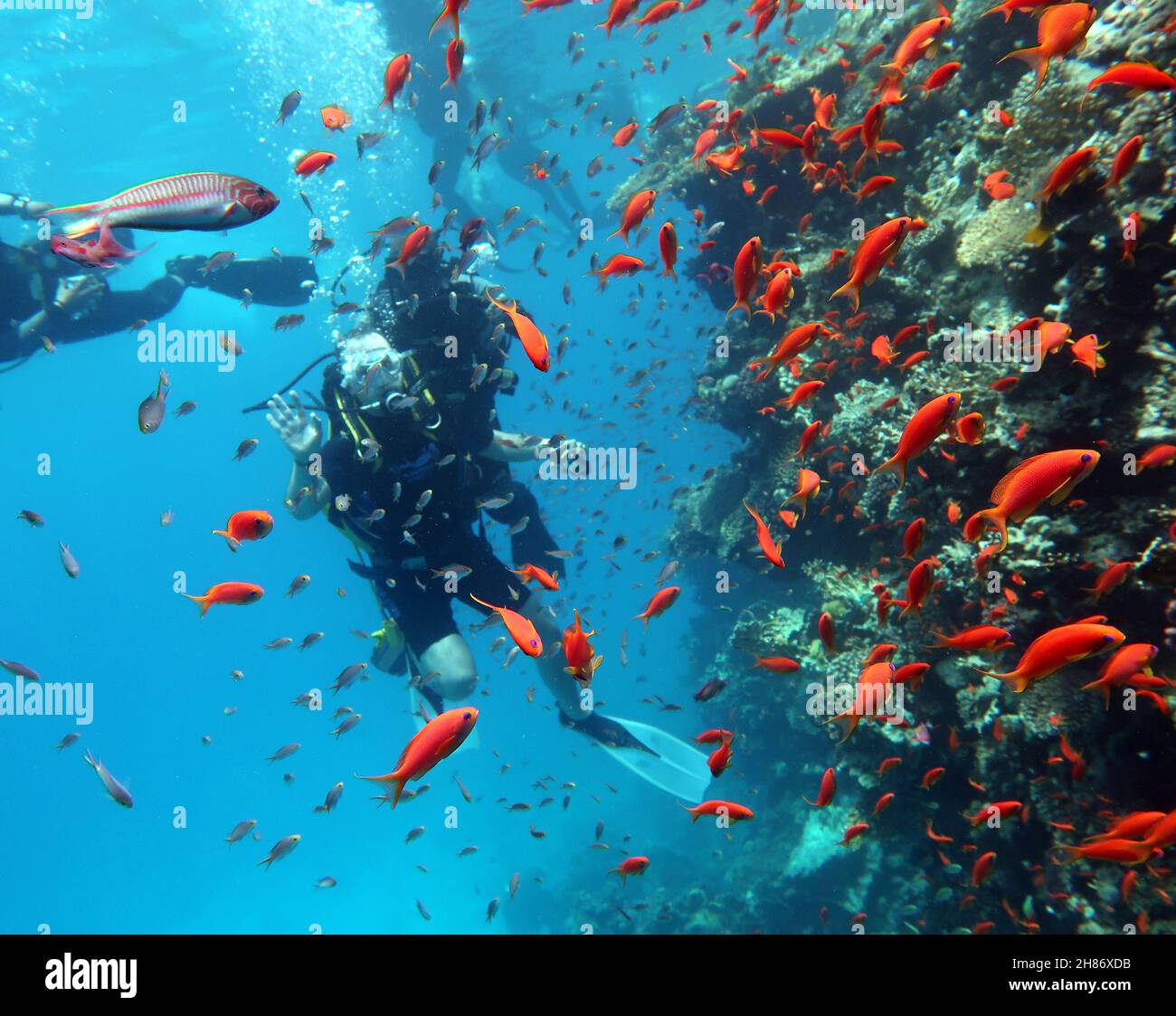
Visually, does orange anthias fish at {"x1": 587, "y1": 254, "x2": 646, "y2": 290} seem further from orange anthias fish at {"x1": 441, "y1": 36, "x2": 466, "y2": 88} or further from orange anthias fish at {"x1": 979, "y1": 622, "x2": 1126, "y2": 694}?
orange anthias fish at {"x1": 979, "y1": 622, "x2": 1126, "y2": 694}

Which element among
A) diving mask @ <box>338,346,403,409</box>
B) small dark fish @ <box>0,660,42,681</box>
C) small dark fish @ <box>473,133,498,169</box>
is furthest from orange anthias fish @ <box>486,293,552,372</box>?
small dark fish @ <box>0,660,42,681</box>

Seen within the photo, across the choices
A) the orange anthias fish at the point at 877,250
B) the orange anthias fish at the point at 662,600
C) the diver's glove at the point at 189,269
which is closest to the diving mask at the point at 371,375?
the orange anthias fish at the point at 662,600

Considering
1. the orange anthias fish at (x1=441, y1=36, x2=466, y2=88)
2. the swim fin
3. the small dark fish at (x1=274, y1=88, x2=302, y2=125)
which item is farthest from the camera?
the swim fin

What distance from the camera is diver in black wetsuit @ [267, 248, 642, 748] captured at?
5887 mm

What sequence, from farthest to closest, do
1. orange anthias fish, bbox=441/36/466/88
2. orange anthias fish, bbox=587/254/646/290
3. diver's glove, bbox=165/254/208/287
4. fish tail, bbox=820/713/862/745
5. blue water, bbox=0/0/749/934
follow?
blue water, bbox=0/0/749/934 < diver's glove, bbox=165/254/208/287 < orange anthias fish, bbox=587/254/646/290 < fish tail, bbox=820/713/862/745 < orange anthias fish, bbox=441/36/466/88

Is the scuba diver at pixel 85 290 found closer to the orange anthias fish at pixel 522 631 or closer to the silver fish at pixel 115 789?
the silver fish at pixel 115 789

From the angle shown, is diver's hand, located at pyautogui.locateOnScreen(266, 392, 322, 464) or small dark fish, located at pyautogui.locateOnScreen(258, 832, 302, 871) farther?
small dark fish, located at pyautogui.locateOnScreen(258, 832, 302, 871)

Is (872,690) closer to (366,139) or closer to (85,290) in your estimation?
(366,139)

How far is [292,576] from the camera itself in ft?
84.5

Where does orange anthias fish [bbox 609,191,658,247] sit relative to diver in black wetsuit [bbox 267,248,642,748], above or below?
above

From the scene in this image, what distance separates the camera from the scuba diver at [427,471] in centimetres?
590

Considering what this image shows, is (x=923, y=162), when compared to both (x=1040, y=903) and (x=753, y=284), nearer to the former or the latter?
(x=753, y=284)

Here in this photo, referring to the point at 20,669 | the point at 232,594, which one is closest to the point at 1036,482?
the point at 232,594
